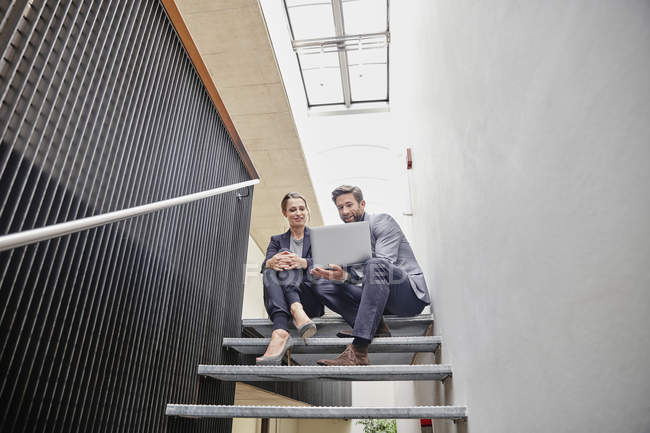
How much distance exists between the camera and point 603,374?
74cm

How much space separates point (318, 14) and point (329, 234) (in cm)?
418

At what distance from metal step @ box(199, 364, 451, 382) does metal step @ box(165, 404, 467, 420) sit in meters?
0.21

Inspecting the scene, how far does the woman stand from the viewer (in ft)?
7.18

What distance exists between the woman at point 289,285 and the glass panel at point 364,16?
367cm

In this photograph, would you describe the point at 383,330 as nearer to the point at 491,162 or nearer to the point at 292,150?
the point at 491,162

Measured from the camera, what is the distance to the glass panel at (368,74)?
20.9 feet

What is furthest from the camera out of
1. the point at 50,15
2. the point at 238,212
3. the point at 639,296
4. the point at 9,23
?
the point at 238,212

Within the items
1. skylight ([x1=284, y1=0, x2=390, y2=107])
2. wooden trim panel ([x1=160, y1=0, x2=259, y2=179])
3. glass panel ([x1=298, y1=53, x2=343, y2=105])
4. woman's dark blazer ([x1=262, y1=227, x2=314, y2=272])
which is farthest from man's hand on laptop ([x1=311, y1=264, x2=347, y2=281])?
glass panel ([x1=298, y1=53, x2=343, y2=105])

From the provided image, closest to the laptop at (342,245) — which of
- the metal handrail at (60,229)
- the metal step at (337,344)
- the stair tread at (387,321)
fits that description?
the stair tread at (387,321)

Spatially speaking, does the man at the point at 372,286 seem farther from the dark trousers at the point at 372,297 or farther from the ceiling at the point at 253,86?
the ceiling at the point at 253,86

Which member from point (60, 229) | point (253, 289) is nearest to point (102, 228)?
point (60, 229)

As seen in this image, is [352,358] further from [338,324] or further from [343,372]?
[338,324]

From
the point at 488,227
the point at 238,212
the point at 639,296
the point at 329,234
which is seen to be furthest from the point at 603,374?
the point at 238,212

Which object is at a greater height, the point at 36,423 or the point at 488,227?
the point at 488,227
